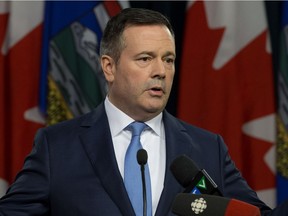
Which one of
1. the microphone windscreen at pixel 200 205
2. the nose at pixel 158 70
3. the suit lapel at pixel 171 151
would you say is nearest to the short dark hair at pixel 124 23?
the nose at pixel 158 70

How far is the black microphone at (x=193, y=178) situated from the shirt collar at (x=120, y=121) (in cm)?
43

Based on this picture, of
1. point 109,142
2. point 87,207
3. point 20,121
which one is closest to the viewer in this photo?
point 87,207

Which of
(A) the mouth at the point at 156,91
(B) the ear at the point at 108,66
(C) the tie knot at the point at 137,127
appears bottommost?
(C) the tie knot at the point at 137,127

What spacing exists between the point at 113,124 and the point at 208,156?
296 mm

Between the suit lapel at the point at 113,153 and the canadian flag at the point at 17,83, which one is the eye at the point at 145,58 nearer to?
the suit lapel at the point at 113,153

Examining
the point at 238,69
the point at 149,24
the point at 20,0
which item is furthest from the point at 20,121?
the point at 149,24

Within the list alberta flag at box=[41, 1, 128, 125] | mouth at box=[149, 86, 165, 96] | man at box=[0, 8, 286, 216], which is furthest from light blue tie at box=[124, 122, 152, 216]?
alberta flag at box=[41, 1, 128, 125]

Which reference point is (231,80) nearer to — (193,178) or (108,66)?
(108,66)

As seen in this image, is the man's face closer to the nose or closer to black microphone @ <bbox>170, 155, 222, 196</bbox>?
Answer: the nose

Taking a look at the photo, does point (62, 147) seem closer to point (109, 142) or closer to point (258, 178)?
point (109, 142)

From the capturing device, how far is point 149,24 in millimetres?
1837

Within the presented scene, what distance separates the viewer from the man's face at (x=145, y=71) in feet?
5.80

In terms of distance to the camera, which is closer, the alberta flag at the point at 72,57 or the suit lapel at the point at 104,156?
the suit lapel at the point at 104,156

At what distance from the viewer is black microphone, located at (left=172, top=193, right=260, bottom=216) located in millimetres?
1156
